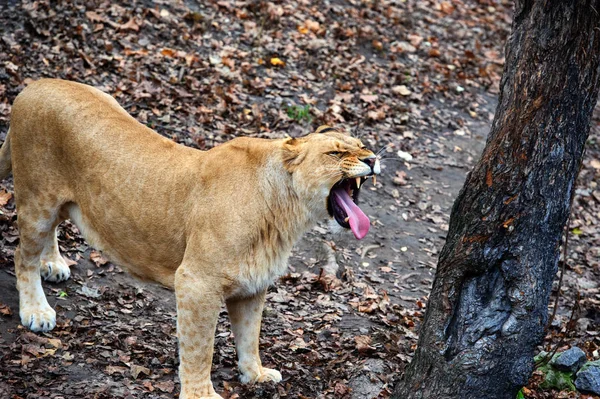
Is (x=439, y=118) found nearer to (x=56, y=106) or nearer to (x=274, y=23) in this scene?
(x=274, y=23)

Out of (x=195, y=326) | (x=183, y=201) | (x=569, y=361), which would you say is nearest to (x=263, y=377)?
(x=195, y=326)

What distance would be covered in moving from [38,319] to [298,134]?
4425 mm

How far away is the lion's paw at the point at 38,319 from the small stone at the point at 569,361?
396 centimetres

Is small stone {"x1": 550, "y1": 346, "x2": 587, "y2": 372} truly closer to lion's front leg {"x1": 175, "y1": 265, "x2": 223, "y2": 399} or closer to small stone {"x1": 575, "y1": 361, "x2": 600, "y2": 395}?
small stone {"x1": 575, "y1": 361, "x2": 600, "y2": 395}

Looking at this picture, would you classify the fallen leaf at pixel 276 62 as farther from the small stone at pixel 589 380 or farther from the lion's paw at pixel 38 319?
the small stone at pixel 589 380

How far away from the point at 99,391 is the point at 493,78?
9849 millimetres

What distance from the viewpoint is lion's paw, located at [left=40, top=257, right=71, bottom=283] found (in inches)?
241

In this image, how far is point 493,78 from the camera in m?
12.8

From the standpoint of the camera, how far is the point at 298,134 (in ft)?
29.9

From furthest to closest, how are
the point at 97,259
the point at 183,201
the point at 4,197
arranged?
the point at 4,197 < the point at 97,259 < the point at 183,201

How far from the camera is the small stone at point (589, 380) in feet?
18.4

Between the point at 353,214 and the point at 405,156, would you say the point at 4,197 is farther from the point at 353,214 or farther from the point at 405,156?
the point at 405,156

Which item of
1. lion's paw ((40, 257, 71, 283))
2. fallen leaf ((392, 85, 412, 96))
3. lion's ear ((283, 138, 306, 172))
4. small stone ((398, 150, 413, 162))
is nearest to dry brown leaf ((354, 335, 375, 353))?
lion's ear ((283, 138, 306, 172))

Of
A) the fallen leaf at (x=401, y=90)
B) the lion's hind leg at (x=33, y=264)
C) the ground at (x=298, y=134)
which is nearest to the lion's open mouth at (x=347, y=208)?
the ground at (x=298, y=134)
